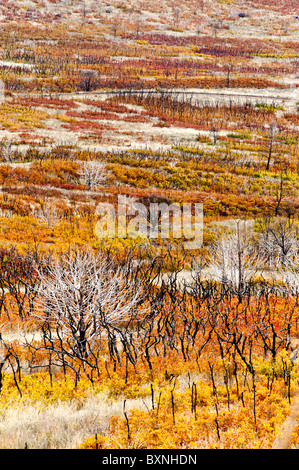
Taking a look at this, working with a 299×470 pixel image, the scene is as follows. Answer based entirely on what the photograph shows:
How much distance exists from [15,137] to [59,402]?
2888cm

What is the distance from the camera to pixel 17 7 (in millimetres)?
87375

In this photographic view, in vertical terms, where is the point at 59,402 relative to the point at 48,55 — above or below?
below

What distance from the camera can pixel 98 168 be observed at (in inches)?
961

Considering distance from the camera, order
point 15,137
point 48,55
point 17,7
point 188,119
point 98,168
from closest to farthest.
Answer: point 98,168 < point 15,137 < point 188,119 < point 48,55 < point 17,7

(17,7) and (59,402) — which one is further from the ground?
(17,7)

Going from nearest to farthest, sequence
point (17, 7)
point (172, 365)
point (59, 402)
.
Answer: point (59, 402) → point (172, 365) → point (17, 7)

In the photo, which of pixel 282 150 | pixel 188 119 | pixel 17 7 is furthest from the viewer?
pixel 17 7
